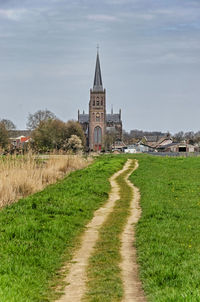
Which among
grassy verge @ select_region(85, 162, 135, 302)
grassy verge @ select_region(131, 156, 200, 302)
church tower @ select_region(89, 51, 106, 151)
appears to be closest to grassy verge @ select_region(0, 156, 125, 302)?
grassy verge @ select_region(85, 162, 135, 302)

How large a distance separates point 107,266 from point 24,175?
11.2 meters

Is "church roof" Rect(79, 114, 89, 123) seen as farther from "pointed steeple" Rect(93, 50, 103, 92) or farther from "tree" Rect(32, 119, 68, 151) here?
"tree" Rect(32, 119, 68, 151)

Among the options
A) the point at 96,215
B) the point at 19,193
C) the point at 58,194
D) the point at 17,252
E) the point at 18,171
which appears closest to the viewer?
the point at 17,252

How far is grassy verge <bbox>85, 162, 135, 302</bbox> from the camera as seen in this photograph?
20.5 feet

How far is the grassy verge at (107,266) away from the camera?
6262 mm

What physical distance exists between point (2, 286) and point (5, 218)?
4.79 metres

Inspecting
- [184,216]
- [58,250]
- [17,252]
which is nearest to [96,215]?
[184,216]

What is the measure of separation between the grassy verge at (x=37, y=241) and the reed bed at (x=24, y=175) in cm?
195

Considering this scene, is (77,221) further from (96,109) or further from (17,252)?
(96,109)

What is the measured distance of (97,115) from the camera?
150 metres

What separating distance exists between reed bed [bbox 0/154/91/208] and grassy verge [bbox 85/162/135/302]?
16.4 ft

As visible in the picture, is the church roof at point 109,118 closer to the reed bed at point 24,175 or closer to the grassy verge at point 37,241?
the reed bed at point 24,175

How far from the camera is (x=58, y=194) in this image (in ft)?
51.4

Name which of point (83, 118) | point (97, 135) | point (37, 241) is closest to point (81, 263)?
point (37, 241)
